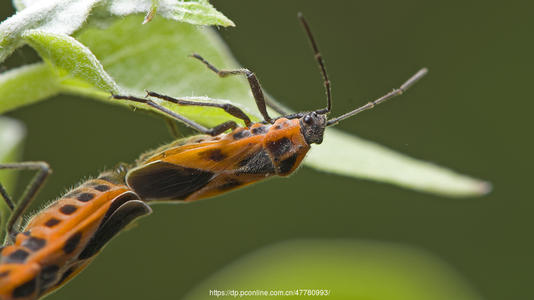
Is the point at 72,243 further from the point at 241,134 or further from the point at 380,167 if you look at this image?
the point at 380,167

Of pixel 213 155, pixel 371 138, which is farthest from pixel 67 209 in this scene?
pixel 371 138

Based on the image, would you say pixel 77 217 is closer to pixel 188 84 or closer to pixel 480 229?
pixel 188 84

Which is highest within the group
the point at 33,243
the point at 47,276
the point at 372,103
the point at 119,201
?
the point at 372,103

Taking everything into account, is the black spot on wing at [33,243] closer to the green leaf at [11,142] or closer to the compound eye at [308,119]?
the green leaf at [11,142]

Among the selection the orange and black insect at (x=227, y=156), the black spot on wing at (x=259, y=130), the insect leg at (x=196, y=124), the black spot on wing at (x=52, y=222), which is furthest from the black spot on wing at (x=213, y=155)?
the black spot on wing at (x=52, y=222)

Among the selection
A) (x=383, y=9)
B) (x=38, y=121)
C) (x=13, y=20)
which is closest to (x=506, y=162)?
(x=383, y=9)

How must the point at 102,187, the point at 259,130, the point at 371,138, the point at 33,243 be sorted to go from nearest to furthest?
1. the point at 33,243
2. the point at 102,187
3. the point at 259,130
4. the point at 371,138

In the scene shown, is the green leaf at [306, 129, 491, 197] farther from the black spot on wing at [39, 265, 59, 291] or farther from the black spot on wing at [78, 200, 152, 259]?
the black spot on wing at [39, 265, 59, 291]
